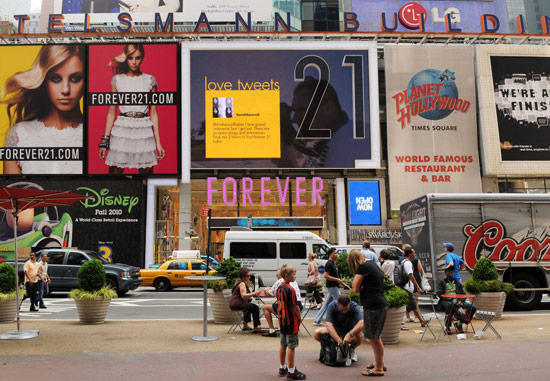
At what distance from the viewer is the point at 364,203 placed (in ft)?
124

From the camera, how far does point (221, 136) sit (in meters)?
36.8

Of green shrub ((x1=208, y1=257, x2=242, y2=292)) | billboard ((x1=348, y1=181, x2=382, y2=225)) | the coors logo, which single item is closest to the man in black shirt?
green shrub ((x1=208, y1=257, x2=242, y2=292))

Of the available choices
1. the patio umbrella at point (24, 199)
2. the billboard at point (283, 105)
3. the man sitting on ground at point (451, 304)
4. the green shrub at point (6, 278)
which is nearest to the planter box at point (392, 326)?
the man sitting on ground at point (451, 304)

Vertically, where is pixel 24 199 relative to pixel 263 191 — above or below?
below

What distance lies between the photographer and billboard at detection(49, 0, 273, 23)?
5053cm

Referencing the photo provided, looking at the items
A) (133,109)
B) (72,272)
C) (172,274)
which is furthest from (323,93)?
(72,272)

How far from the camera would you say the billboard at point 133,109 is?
36500mm

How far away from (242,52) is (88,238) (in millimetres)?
17101

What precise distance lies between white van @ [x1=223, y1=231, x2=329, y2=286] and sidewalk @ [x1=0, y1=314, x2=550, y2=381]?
10111mm

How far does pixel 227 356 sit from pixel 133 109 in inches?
1227

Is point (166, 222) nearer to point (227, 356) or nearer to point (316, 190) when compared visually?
point (316, 190)

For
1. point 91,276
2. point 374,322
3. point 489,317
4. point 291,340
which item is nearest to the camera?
point 291,340

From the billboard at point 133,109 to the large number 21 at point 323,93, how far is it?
8973mm

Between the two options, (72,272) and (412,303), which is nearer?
(412,303)
